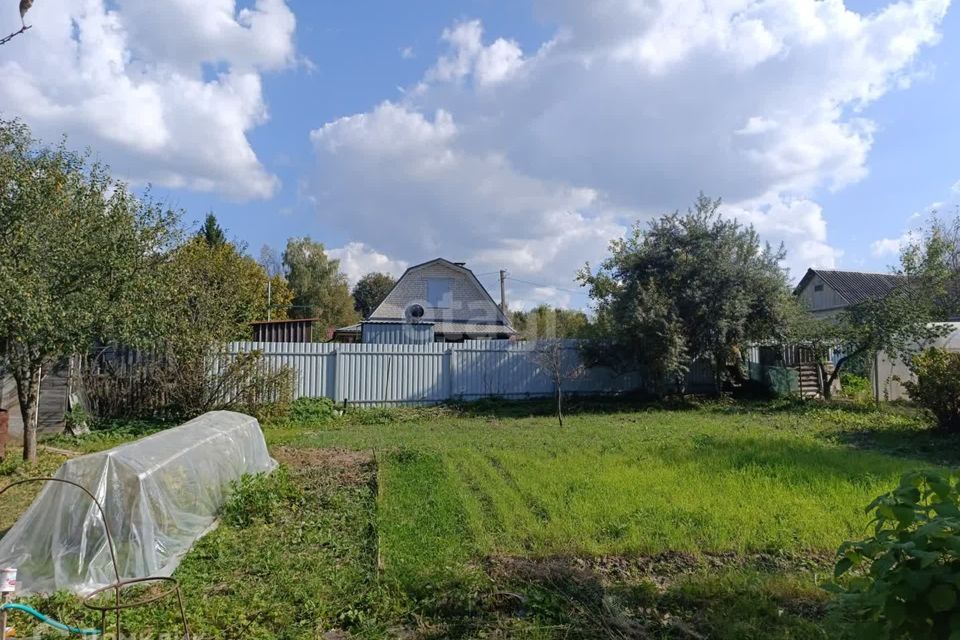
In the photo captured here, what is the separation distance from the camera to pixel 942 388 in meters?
10.2

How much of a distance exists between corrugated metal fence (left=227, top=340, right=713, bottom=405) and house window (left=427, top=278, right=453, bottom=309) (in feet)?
36.3

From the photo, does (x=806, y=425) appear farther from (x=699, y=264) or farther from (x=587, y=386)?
(x=587, y=386)

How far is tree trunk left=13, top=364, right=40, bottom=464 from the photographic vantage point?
8047 mm

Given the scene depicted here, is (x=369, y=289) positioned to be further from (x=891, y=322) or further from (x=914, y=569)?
(x=914, y=569)

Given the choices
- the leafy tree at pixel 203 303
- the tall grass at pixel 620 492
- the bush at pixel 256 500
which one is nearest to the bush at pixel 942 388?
the tall grass at pixel 620 492

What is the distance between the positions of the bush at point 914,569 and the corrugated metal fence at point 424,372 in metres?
12.9

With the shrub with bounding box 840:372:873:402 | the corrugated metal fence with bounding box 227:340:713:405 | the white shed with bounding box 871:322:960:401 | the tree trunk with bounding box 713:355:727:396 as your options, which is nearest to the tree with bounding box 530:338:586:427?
the corrugated metal fence with bounding box 227:340:713:405

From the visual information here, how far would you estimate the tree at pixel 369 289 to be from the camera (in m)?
51.3

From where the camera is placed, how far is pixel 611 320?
50.0 ft

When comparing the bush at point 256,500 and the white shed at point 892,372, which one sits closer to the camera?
the bush at point 256,500

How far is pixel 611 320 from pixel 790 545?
10.7m

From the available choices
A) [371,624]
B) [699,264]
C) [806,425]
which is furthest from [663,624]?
[699,264]

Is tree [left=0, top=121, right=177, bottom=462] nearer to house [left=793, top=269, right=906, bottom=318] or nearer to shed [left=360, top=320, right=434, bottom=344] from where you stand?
shed [left=360, top=320, right=434, bottom=344]

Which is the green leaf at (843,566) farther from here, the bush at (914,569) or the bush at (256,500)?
the bush at (256,500)
